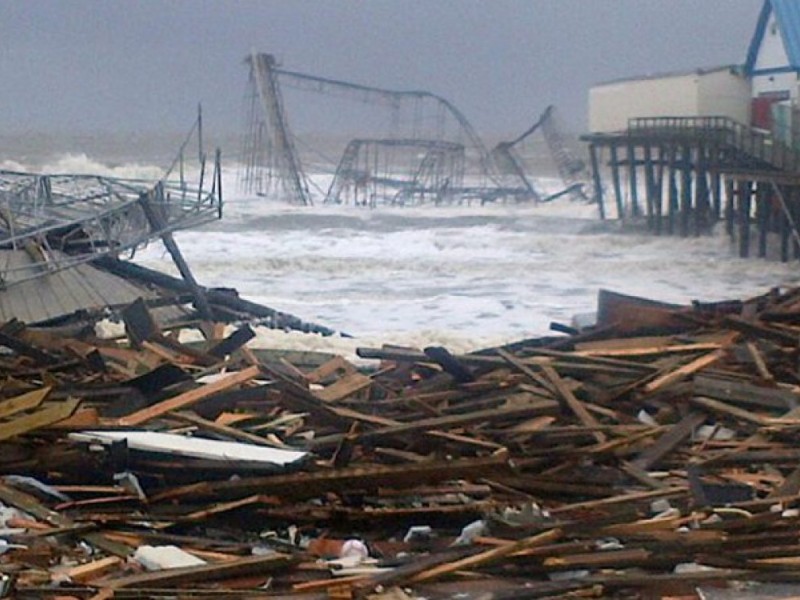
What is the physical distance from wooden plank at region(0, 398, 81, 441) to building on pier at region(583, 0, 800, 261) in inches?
1208

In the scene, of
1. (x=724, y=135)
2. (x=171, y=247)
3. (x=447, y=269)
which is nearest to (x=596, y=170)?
(x=724, y=135)

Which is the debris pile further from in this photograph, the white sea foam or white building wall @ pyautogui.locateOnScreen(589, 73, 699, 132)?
white building wall @ pyautogui.locateOnScreen(589, 73, 699, 132)

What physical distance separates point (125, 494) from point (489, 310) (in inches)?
789

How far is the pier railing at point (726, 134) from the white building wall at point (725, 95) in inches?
31.1

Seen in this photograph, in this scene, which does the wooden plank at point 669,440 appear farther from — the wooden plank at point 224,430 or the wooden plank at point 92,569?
the wooden plank at point 92,569

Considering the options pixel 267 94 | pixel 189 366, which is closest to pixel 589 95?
pixel 267 94

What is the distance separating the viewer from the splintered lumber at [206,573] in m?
5.73

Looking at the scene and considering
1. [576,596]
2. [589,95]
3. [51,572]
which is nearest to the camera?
[576,596]

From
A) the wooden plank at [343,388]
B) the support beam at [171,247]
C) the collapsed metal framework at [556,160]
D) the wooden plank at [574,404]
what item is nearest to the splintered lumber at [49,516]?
the wooden plank at [343,388]

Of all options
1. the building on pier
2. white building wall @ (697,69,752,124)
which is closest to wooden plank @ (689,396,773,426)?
the building on pier

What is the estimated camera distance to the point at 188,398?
8.25 m

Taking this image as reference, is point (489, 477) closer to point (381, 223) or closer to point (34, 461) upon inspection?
point (34, 461)

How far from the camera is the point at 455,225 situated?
54.0 metres

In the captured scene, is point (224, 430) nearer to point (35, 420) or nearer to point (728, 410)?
point (35, 420)
